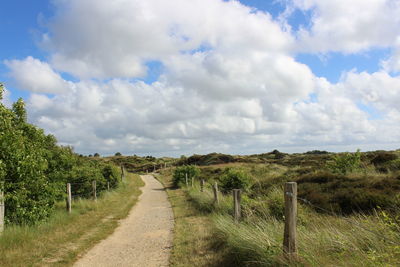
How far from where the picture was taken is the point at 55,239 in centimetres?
813

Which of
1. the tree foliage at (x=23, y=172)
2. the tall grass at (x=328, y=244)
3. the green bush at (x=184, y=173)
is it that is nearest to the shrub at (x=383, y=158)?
the green bush at (x=184, y=173)

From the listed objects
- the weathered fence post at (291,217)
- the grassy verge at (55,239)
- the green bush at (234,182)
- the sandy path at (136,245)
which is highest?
the weathered fence post at (291,217)

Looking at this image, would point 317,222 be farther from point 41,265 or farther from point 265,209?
point 41,265

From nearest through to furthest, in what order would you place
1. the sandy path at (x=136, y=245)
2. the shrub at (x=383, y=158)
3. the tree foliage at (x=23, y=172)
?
1. the sandy path at (x=136, y=245)
2. the tree foliage at (x=23, y=172)
3. the shrub at (x=383, y=158)

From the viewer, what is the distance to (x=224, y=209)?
10.9m

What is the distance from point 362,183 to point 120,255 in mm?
9461

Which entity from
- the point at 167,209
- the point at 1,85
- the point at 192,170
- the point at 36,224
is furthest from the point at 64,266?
the point at 192,170

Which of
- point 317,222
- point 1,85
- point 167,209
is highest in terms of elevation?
point 1,85

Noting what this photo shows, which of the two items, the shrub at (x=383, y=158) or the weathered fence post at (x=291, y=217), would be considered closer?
the weathered fence post at (x=291, y=217)

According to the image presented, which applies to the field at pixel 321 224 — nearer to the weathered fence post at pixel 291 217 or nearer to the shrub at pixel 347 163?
the weathered fence post at pixel 291 217

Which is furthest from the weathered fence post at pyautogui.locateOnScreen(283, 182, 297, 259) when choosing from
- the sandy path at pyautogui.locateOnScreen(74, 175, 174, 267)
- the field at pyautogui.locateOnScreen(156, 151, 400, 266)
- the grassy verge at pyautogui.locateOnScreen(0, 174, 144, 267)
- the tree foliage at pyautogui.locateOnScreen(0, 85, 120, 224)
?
the tree foliage at pyautogui.locateOnScreen(0, 85, 120, 224)

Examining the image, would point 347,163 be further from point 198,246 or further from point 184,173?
point 184,173

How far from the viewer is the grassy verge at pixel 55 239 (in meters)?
6.52

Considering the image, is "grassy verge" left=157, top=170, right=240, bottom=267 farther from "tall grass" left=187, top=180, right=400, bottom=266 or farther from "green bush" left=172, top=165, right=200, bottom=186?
"green bush" left=172, top=165, right=200, bottom=186
